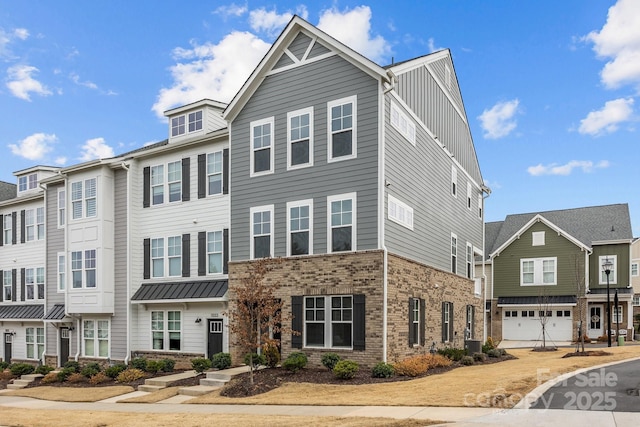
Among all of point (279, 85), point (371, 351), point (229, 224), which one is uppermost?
point (279, 85)

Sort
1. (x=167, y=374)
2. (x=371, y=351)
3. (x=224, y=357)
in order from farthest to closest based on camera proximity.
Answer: (x=167, y=374) < (x=224, y=357) < (x=371, y=351)

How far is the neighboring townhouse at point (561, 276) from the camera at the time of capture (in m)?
39.7

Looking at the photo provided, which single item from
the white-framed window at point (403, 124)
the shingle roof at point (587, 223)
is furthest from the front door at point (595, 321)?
the white-framed window at point (403, 124)

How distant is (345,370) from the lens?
56.1 ft

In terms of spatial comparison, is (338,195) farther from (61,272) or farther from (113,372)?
(61,272)

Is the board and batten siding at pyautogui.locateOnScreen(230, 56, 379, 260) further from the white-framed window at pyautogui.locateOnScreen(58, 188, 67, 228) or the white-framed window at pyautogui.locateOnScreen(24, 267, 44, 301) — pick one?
the white-framed window at pyautogui.locateOnScreen(24, 267, 44, 301)

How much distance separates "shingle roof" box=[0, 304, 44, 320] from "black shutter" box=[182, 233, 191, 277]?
10221mm

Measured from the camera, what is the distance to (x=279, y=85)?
21484mm

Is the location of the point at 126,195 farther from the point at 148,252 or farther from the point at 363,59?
the point at 363,59

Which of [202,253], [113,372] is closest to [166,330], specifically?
[113,372]

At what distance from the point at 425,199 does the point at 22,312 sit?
22.9 meters

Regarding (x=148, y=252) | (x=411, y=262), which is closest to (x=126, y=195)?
(x=148, y=252)

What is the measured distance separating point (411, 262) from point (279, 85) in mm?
8143

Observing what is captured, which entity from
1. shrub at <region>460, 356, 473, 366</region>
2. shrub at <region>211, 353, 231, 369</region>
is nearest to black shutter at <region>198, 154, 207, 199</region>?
shrub at <region>211, 353, 231, 369</region>
